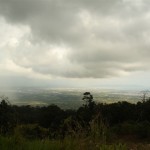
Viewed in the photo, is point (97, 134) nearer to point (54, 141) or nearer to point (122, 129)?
point (54, 141)

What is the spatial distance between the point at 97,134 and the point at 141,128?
41.9ft

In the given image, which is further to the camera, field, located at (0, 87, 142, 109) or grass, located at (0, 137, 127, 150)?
field, located at (0, 87, 142, 109)

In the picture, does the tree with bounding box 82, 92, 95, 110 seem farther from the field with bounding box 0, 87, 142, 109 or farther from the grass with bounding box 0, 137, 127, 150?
the grass with bounding box 0, 137, 127, 150

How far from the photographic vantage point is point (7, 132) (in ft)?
20.7

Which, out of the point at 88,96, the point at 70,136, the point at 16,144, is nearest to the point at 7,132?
the point at 16,144

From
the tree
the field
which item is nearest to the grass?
the field

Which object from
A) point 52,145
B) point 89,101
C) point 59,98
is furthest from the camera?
point 59,98

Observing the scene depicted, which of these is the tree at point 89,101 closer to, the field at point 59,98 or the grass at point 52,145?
the field at point 59,98

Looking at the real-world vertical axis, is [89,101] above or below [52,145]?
above

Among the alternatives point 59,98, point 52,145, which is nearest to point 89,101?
point 52,145

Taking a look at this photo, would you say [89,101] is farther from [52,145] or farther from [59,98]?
[59,98]

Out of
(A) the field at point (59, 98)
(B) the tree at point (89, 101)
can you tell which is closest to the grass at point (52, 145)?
(A) the field at point (59, 98)

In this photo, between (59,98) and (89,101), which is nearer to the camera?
(89,101)

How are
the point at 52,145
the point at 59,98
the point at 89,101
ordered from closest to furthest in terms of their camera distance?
the point at 52,145 < the point at 89,101 < the point at 59,98
